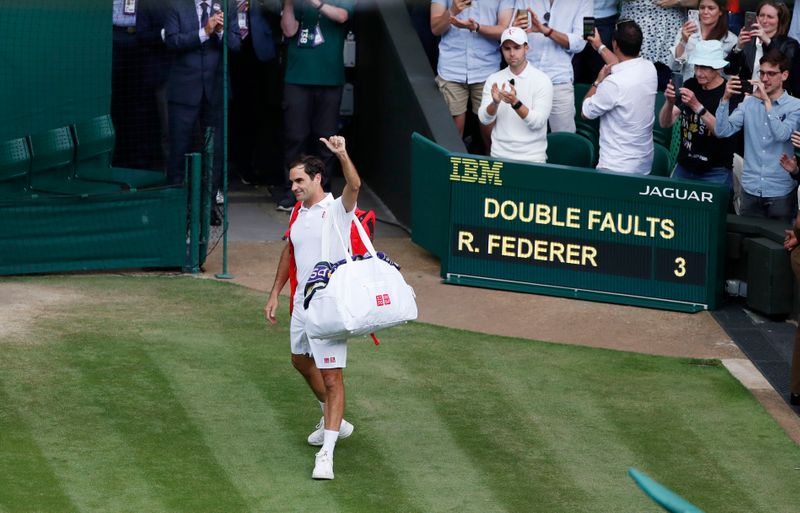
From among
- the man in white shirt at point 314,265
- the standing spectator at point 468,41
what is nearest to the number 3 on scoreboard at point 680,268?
the standing spectator at point 468,41

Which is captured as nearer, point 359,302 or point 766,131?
point 359,302

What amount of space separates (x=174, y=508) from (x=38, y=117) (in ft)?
18.8

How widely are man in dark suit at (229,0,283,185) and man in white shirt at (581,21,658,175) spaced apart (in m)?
4.76

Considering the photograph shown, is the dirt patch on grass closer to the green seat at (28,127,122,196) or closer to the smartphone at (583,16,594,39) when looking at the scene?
the green seat at (28,127,122,196)

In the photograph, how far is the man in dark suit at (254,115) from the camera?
16.5 metres

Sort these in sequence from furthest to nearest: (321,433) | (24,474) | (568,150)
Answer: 1. (568,150)
2. (321,433)
3. (24,474)

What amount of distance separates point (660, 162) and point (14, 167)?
18.4ft

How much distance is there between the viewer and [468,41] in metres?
14.1

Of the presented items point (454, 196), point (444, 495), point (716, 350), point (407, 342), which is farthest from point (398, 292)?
point (454, 196)

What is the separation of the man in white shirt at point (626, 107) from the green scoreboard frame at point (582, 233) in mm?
543

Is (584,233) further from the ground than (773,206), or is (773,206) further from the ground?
(773,206)

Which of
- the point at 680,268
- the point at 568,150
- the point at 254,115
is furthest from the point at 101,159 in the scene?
the point at 680,268

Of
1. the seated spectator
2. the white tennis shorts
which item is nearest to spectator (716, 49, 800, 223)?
the seated spectator

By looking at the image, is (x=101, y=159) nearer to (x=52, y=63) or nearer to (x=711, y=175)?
(x=52, y=63)
